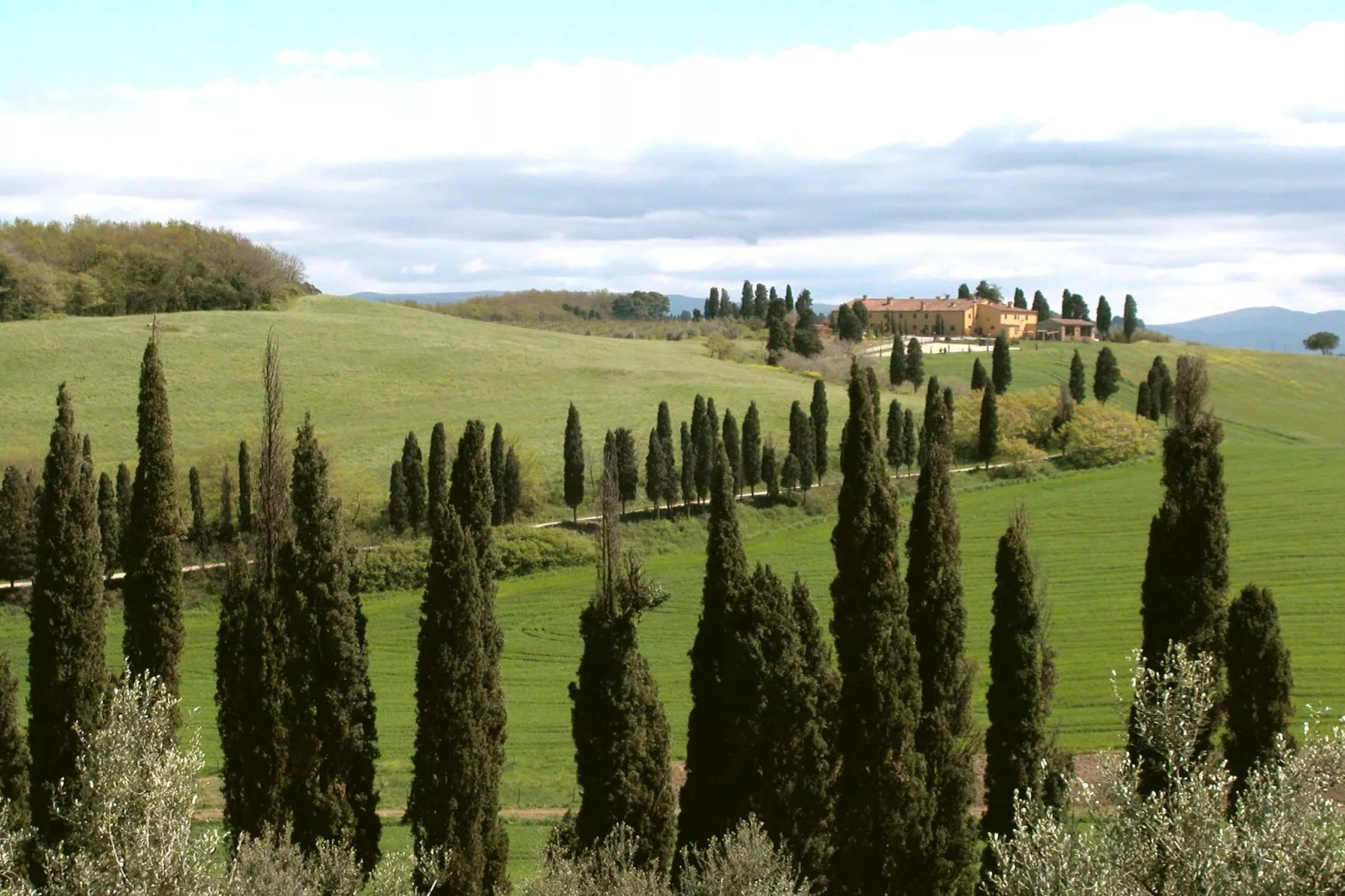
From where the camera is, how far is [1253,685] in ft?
89.8

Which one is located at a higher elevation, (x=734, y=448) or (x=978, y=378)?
(x=978, y=378)

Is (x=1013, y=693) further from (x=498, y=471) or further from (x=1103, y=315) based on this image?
(x=1103, y=315)

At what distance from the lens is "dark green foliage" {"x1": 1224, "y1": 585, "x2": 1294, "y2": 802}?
89.2 feet

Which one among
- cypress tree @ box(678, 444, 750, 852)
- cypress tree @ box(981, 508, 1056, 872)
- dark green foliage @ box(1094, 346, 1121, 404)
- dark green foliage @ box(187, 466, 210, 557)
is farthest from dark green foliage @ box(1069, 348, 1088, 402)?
cypress tree @ box(678, 444, 750, 852)

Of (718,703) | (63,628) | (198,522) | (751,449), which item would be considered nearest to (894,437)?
(751,449)

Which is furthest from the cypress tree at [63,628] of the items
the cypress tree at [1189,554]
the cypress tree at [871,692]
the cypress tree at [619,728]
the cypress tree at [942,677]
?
the cypress tree at [1189,554]

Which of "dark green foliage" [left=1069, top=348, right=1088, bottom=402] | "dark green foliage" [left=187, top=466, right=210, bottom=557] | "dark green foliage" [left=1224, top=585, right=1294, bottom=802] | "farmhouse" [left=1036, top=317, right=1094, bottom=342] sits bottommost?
"dark green foliage" [left=187, top=466, right=210, bottom=557]

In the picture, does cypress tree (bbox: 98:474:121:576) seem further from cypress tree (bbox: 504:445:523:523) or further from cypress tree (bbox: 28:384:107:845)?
cypress tree (bbox: 28:384:107:845)

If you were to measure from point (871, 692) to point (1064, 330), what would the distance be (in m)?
146

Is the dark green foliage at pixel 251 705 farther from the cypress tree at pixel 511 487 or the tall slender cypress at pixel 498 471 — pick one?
the cypress tree at pixel 511 487

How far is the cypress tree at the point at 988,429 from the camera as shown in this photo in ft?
270

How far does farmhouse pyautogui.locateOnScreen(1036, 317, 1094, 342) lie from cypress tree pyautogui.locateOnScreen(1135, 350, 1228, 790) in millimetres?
138267

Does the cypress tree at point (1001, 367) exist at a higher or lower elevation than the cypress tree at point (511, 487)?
higher

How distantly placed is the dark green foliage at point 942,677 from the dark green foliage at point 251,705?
13.2 meters
